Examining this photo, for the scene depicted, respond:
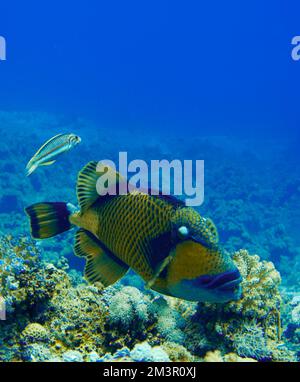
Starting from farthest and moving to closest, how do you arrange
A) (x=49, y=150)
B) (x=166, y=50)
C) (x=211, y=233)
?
(x=166, y=50) → (x=49, y=150) → (x=211, y=233)

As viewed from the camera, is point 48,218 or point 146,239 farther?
point 48,218

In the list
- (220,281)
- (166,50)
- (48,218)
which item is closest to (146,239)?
(220,281)

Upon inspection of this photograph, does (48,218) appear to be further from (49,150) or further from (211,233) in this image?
(49,150)

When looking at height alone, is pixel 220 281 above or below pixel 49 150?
below

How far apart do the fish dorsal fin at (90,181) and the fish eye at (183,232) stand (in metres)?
0.64

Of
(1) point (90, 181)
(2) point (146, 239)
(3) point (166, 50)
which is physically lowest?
(2) point (146, 239)

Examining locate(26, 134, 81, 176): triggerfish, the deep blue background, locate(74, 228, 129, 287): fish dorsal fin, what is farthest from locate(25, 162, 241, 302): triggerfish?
the deep blue background

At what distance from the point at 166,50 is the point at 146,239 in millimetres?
166387

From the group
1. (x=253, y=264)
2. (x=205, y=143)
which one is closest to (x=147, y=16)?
(x=205, y=143)

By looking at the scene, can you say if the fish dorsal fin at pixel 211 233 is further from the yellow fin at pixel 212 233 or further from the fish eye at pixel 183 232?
the fish eye at pixel 183 232

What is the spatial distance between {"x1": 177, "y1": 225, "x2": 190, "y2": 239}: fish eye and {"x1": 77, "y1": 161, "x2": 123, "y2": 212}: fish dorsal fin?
0.64 m

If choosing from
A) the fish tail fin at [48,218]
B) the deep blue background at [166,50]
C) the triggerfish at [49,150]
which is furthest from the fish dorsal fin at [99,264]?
the deep blue background at [166,50]

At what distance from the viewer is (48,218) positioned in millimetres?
2504
